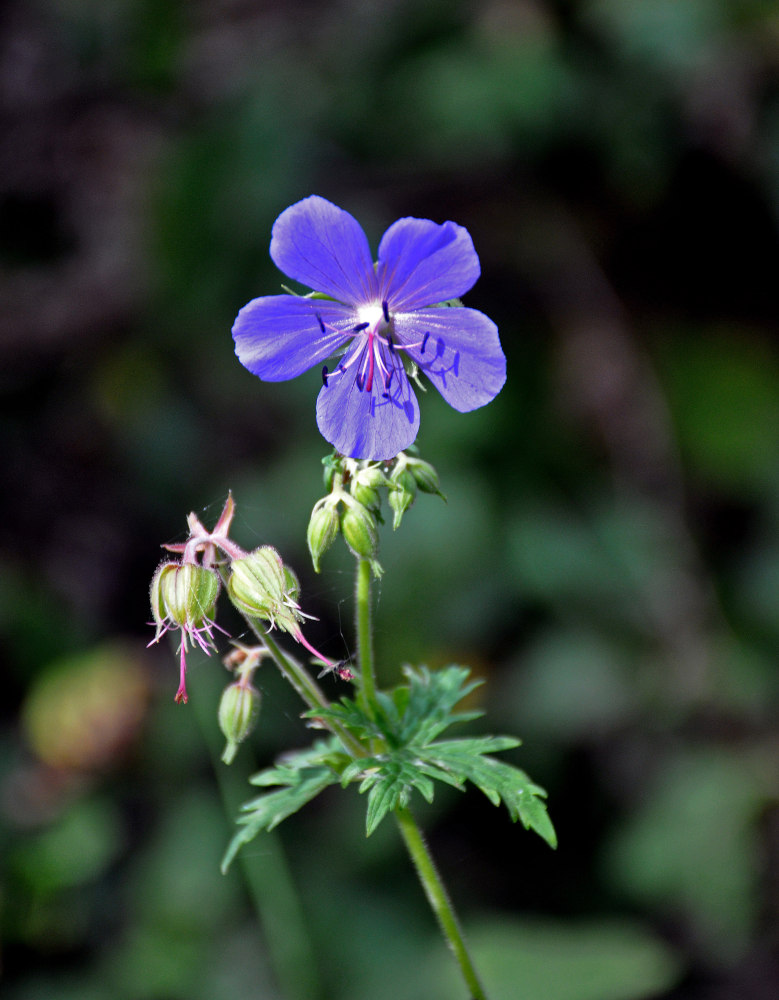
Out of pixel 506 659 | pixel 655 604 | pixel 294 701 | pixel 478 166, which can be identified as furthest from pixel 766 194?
pixel 294 701

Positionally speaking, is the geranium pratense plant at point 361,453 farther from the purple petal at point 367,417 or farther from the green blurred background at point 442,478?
the green blurred background at point 442,478

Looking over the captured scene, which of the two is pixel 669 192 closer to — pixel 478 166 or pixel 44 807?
pixel 478 166

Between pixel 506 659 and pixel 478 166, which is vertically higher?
pixel 478 166

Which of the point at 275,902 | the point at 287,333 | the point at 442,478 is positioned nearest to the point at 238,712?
the point at 287,333

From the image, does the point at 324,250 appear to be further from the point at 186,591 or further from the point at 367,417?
the point at 186,591

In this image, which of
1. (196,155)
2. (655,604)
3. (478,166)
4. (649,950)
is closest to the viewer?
(649,950)

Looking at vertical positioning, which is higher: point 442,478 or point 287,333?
point 287,333
